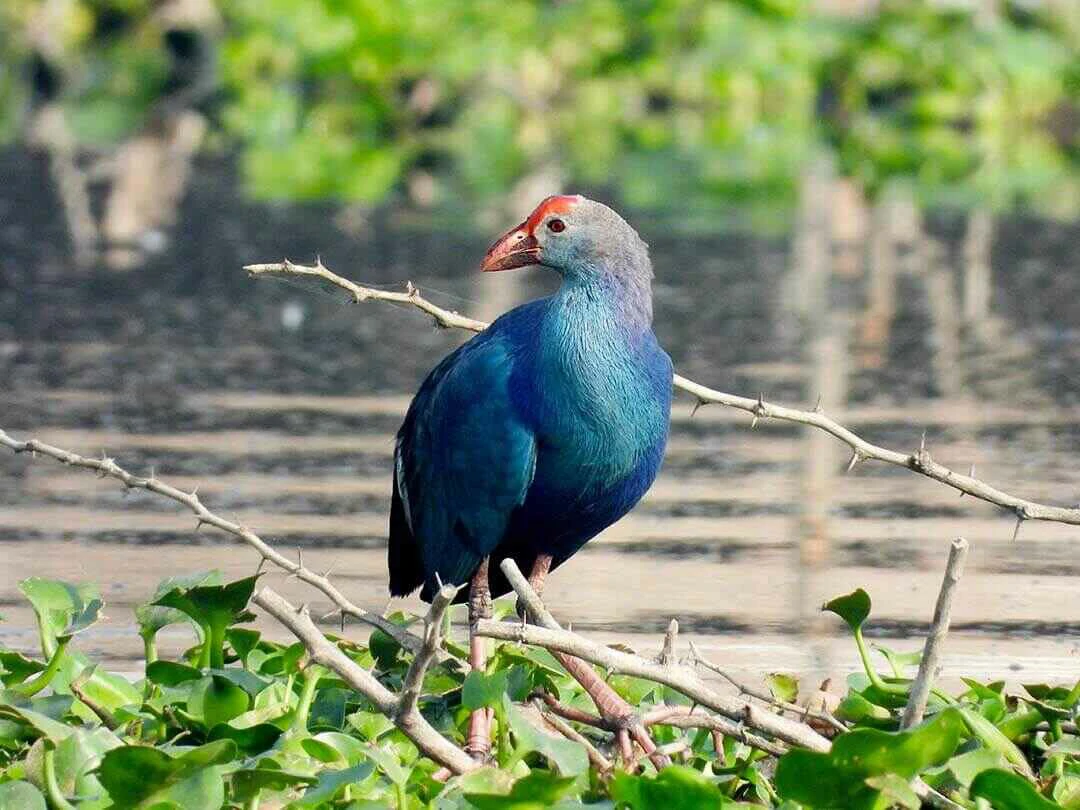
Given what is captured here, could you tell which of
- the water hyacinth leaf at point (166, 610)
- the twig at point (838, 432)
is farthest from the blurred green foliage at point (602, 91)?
the water hyacinth leaf at point (166, 610)

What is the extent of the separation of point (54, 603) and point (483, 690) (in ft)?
3.63

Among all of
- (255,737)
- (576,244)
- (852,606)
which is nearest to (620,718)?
(852,606)

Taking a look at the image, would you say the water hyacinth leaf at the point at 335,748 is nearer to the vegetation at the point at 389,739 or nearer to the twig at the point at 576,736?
the vegetation at the point at 389,739

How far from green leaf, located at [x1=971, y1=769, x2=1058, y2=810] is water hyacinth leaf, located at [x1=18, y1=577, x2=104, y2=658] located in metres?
1.85

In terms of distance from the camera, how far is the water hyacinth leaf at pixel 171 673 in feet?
16.2

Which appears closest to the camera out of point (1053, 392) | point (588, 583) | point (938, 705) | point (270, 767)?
point (270, 767)

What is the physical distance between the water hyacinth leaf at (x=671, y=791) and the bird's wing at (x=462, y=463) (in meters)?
1.15

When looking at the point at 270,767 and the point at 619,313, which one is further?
the point at 619,313

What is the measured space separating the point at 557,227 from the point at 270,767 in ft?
4.82

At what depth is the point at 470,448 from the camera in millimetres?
5266

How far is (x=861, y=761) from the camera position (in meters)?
4.09

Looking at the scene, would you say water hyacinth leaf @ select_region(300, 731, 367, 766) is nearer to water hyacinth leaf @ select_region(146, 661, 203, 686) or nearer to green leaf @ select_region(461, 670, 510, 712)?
green leaf @ select_region(461, 670, 510, 712)

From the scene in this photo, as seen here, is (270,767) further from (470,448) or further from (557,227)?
(557,227)

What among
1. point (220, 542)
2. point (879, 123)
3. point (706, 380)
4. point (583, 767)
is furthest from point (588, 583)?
point (879, 123)
